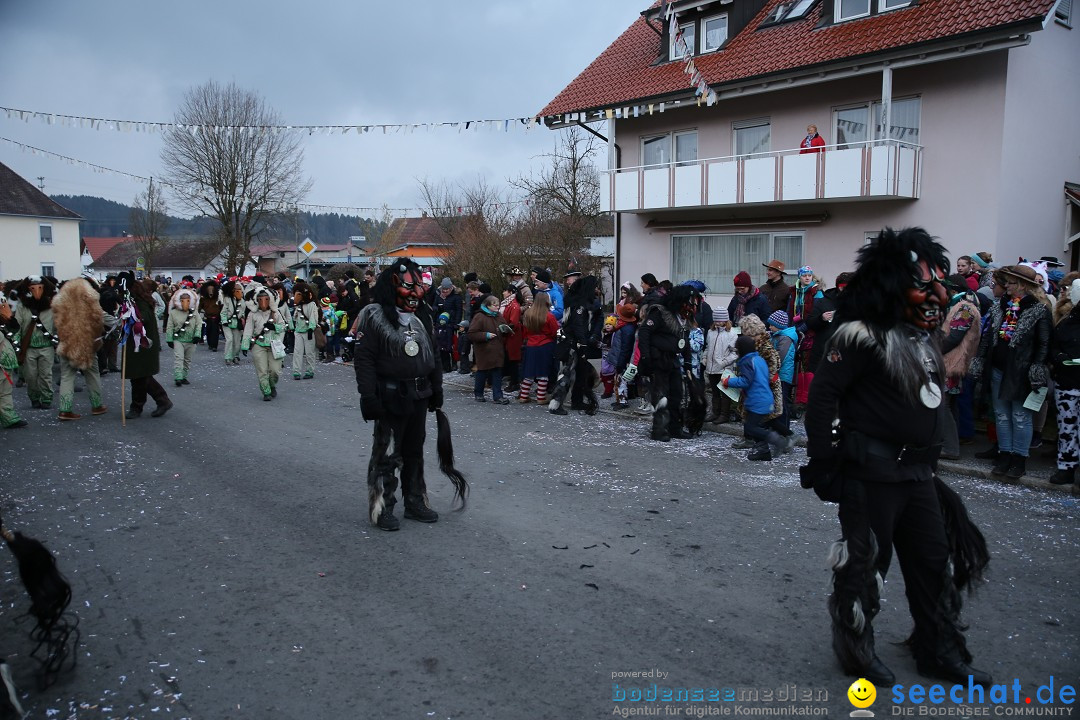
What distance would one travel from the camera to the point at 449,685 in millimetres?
3889

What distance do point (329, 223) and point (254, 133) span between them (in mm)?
96974

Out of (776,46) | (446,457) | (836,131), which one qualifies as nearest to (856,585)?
(446,457)

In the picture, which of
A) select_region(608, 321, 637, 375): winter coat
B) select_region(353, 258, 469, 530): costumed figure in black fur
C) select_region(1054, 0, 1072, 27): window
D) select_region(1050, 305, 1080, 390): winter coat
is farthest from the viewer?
select_region(1054, 0, 1072, 27): window

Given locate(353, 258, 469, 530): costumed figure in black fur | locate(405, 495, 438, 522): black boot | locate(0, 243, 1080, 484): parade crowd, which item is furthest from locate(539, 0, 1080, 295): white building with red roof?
locate(405, 495, 438, 522): black boot

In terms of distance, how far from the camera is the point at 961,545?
13.0 ft

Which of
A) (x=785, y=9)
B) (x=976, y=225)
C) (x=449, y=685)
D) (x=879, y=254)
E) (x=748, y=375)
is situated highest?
(x=785, y=9)

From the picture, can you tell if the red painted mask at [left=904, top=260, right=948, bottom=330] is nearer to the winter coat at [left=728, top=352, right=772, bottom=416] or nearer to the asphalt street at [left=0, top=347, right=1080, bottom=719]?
the asphalt street at [left=0, top=347, right=1080, bottom=719]

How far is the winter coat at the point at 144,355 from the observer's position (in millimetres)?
11359

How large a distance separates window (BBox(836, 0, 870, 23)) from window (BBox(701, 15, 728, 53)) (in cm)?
332

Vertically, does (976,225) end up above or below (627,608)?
above

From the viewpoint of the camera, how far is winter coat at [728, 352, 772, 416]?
8961 millimetres

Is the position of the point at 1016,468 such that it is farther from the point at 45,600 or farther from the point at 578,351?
the point at 45,600

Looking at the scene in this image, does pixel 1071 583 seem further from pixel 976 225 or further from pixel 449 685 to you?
pixel 976 225

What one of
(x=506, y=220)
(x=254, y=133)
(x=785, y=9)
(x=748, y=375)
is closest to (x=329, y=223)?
(x=254, y=133)
